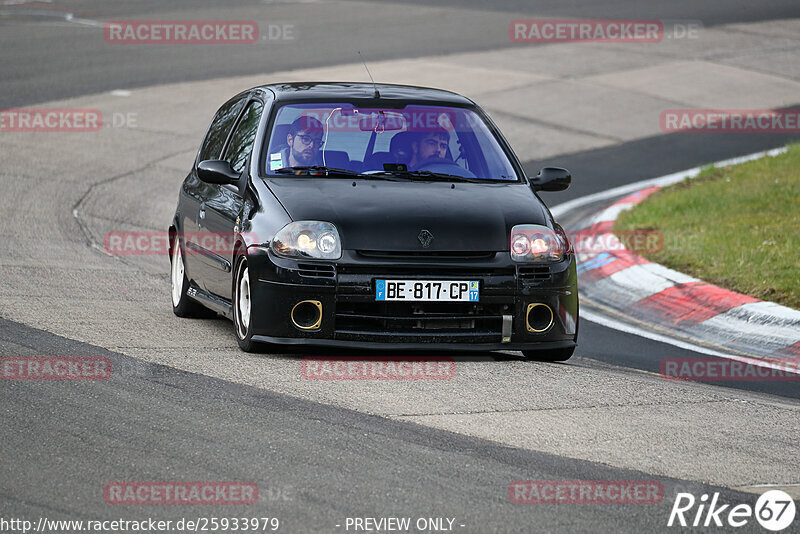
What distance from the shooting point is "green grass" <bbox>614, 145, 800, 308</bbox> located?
10375 mm

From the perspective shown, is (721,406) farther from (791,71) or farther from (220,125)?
(791,71)

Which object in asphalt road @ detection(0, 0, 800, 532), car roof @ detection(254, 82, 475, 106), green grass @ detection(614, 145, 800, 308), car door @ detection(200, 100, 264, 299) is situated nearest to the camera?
asphalt road @ detection(0, 0, 800, 532)

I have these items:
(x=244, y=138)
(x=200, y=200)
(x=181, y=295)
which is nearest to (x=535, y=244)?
(x=244, y=138)

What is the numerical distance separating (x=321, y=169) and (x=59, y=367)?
210cm

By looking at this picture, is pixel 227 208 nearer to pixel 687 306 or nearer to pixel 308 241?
pixel 308 241

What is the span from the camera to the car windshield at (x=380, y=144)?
8.06 metres

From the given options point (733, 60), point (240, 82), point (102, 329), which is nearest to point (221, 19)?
point (240, 82)

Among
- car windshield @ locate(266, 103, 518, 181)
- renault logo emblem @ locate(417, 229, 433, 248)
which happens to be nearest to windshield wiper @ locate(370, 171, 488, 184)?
car windshield @ locate(266, 103, 518, 181)

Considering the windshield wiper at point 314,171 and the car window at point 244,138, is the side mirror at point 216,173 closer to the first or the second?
the car window at point 244,138

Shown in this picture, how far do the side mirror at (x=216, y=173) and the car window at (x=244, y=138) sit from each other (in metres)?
0.18

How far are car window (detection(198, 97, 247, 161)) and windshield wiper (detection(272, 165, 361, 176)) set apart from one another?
1196mm

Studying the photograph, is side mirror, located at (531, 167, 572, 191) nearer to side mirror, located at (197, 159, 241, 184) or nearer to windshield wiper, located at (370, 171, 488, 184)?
windshield wiper, located at (370, 171, 488, 184)

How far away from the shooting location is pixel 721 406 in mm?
6770

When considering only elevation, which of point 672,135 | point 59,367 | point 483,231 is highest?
point 483,231
